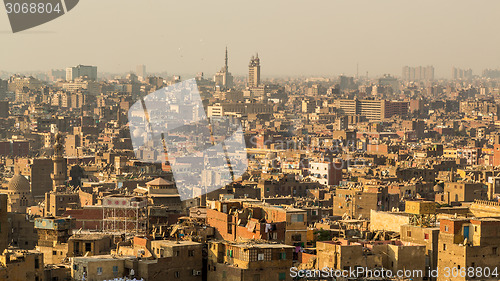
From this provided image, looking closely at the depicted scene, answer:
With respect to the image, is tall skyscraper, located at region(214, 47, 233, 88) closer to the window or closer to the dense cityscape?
the dense cityscape

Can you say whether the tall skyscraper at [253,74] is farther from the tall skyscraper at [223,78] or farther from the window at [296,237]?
the window at [296,237]

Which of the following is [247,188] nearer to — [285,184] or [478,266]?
[285,184]

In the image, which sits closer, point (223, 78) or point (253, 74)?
point (223, 78)

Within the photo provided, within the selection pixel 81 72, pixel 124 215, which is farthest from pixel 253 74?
pixel 124 215

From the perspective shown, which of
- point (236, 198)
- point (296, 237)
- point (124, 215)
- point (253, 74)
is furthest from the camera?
point (253, 74)

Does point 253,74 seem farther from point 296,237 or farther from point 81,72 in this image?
point 296,237

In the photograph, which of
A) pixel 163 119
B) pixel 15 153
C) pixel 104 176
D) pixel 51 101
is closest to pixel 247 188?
pixel 104 176
